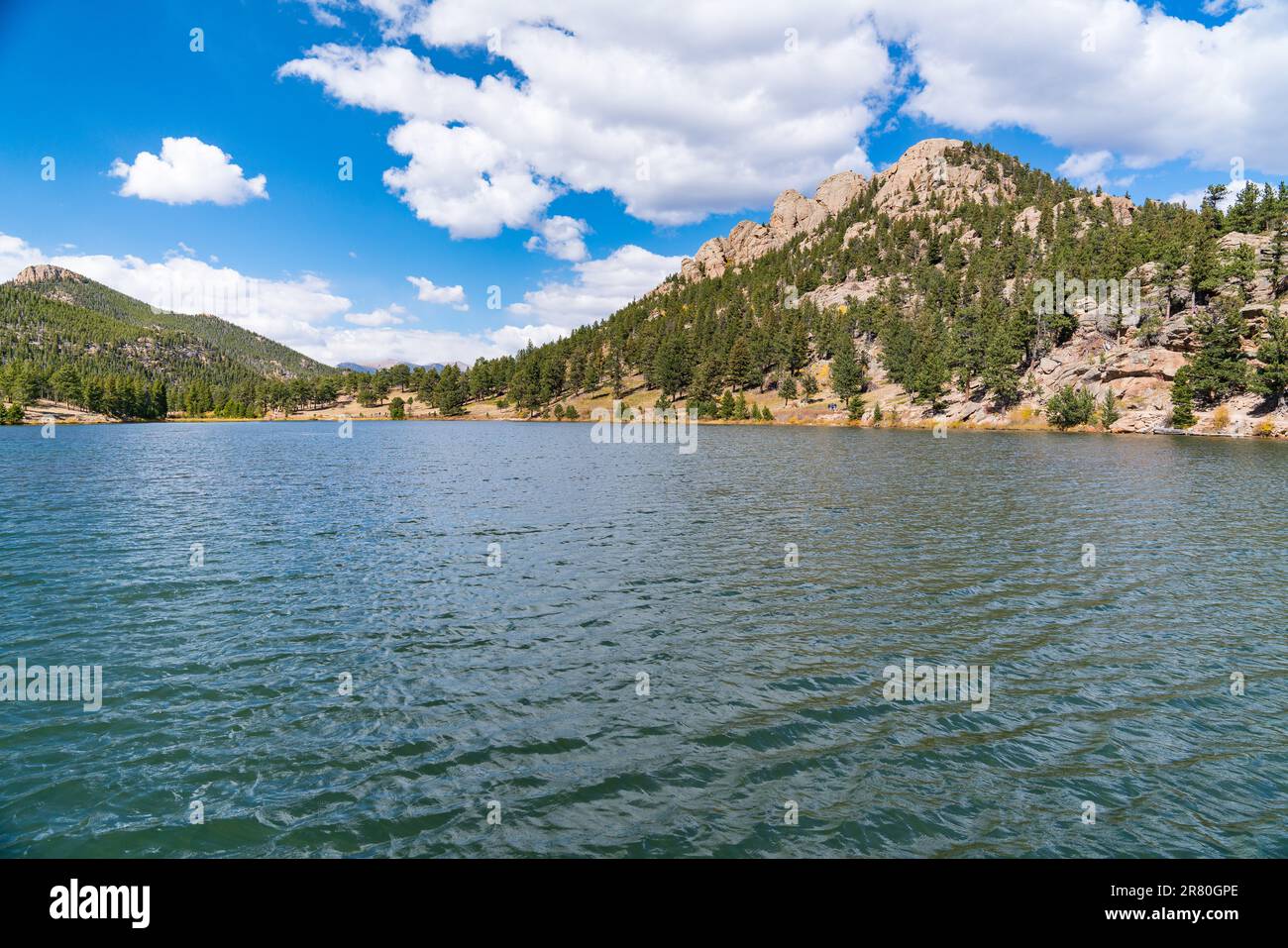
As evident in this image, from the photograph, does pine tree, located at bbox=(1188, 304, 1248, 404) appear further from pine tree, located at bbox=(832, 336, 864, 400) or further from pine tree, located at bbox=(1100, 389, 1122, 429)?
pine tree, located at bbox=(832, 336, 864, 400)

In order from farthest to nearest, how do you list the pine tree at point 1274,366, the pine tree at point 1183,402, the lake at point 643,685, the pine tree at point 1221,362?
1. the pine tree at point 1183,402
2. the pine tree at point 1221,362
3. the pine tree at point 1274,366
4. the lake at point 643,685

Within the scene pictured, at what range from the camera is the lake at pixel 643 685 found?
1134 centimetres

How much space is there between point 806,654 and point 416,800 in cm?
1188

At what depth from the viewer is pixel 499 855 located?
34.4 ft

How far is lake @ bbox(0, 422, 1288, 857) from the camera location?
1134 cm

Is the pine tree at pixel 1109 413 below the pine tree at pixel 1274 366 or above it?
below

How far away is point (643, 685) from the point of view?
1700 centimetres

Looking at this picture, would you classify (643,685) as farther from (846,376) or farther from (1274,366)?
(846,376)

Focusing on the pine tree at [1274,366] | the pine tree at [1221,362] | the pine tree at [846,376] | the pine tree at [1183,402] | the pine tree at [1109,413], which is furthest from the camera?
the pine tree at [846,376]

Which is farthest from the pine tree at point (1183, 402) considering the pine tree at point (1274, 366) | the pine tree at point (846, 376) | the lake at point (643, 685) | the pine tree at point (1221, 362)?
the lake at point (643, 685)

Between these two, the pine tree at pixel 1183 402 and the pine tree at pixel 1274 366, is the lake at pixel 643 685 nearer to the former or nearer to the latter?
the pine tree at pixel 1274 366

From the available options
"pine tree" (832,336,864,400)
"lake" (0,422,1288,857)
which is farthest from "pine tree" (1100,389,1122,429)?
"lake" (0,422,1288,857)
